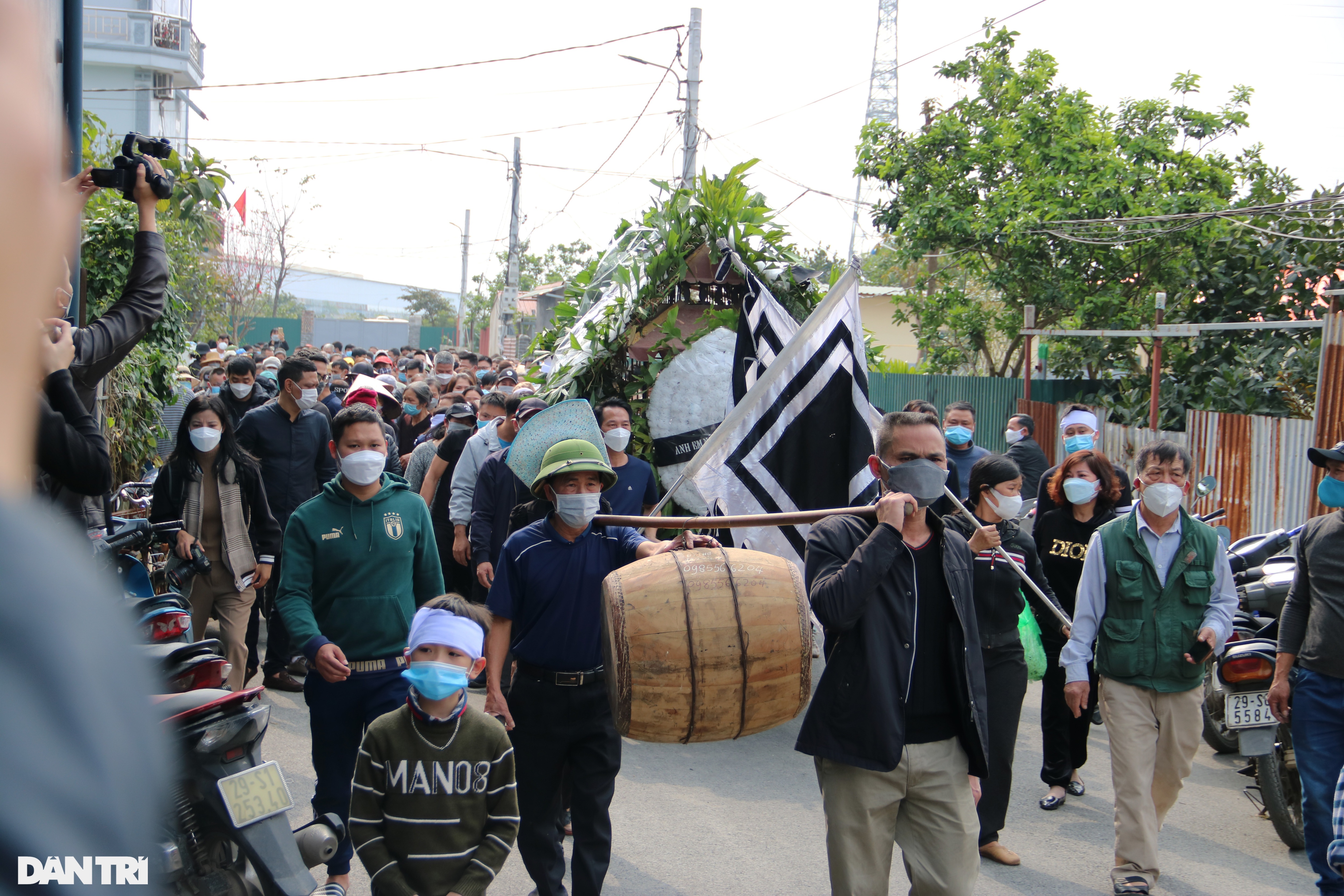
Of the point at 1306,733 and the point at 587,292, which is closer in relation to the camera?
the point at 1306,733

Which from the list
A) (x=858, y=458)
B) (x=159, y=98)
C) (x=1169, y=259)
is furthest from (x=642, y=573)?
(x=159, y=98)

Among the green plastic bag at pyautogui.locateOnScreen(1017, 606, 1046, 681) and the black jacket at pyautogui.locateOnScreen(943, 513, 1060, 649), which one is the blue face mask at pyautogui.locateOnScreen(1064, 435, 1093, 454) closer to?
the green plastic bag at pyautogui.locateOnScreen(1017, 606, 1046, 681)

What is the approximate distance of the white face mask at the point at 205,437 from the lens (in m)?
6.34

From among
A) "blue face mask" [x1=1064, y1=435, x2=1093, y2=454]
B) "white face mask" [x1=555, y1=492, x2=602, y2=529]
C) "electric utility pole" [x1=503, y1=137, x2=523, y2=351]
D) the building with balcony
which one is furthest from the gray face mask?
the building with balcony

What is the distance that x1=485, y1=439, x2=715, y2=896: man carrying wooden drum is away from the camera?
4414mm

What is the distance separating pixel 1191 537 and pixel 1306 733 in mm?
968

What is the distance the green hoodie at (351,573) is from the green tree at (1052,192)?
1223 centimetres

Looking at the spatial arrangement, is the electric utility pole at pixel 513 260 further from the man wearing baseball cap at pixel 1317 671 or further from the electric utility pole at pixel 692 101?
the man wearing baseball cap at pixel 1317 671

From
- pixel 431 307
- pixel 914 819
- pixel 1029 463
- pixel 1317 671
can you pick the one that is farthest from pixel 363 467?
pixel 431 307

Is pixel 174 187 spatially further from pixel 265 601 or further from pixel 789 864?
pixel 789 864

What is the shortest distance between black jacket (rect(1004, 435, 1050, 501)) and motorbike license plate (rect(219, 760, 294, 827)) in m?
6.89

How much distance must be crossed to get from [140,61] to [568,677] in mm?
42658

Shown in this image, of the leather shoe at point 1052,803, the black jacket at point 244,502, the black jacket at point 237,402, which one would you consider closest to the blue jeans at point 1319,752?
the leather shoe at point 1052,803

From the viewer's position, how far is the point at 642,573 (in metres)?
3.54
